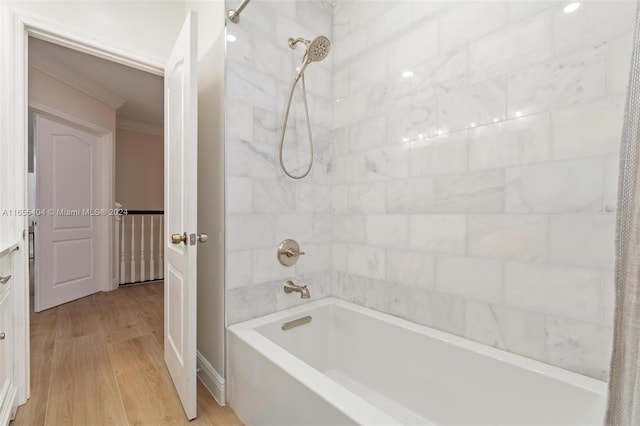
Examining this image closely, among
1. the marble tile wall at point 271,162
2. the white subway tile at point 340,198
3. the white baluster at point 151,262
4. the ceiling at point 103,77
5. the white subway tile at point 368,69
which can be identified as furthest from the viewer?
the white baluster at point 151,262

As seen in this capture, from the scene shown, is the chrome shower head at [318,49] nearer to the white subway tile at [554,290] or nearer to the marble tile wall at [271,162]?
the marble tile wall at [271,162]

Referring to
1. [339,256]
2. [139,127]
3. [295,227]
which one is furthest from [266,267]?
[139,127]

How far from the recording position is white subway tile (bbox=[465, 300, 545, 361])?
3.90 feet

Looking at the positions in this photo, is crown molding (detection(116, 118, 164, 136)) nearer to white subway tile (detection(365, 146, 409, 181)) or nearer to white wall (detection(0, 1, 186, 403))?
white wall (detection(0, 1, 186, 403))

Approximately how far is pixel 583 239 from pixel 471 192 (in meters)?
0.43

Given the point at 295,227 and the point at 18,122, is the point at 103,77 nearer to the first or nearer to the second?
the point at 18,122

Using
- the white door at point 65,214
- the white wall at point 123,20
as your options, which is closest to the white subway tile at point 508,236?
the white wall at point 123,20

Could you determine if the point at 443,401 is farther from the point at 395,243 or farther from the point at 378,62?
the point at 378,62

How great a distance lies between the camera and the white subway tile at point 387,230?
1631 mm

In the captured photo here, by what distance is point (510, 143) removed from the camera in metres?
1.25

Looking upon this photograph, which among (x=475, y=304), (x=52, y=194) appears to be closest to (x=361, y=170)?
(x=475, y=304)

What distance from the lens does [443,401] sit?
1.36 m

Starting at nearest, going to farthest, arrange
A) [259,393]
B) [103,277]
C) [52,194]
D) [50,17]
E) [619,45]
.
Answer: [619,45], [259,393], [50,17], [52,194], [103,277]

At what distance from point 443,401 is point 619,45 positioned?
1538 mm
